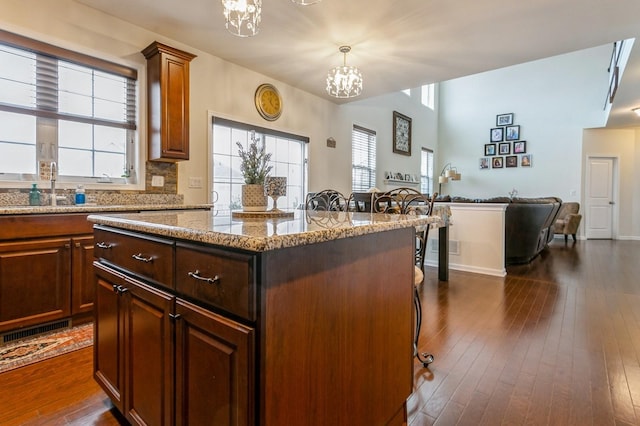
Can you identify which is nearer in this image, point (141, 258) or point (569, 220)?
point (141, 258)

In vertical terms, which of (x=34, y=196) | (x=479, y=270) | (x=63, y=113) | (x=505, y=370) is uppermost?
(x=63, y=113)

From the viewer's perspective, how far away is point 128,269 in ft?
4.27

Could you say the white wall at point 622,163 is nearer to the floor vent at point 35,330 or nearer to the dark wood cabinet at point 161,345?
the dark wood cabinet at point 161,345

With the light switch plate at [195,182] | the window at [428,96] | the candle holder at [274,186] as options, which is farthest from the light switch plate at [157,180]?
the window at [428,96]

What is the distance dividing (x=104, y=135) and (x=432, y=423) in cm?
354

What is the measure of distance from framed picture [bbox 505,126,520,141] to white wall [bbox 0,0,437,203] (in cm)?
381

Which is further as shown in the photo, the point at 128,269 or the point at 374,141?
the point at 374,141

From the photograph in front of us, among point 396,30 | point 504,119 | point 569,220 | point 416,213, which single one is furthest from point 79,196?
point 504,119

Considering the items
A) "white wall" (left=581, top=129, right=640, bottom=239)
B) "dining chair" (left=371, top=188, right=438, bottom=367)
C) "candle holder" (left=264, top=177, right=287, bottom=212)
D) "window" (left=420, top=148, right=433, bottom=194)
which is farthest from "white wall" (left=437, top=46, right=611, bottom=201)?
"candle holder" (left=264, top=177, right=287, bottom=212)

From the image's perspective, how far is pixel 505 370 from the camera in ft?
6.32

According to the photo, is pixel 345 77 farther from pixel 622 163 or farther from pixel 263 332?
pixel 622 163

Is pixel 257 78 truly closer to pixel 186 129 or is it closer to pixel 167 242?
pixel 186 129

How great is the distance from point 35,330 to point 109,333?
1.36 meters

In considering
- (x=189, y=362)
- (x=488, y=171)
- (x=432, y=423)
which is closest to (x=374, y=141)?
(x=488, y=171)
